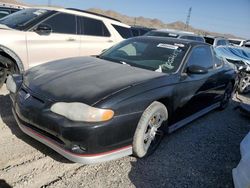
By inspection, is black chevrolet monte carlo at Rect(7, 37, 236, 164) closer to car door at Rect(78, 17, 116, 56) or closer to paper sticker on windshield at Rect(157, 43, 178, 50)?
paper sticker on windshield at Rect(157, 43, 178, 50)

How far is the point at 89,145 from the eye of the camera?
291cm

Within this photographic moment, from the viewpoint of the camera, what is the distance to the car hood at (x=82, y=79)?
3.13m

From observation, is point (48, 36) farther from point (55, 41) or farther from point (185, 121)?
point (185, 121)

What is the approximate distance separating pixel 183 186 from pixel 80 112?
4.82 ft

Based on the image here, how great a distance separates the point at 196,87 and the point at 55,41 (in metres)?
3.21

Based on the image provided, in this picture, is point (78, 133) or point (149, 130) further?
point (149, 130)

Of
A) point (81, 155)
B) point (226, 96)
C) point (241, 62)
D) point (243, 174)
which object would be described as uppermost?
point (243, 174)

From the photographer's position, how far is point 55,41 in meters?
6.13

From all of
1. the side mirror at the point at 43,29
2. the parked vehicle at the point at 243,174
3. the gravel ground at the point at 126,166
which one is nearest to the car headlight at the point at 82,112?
the gravel ground at the point at 126,166

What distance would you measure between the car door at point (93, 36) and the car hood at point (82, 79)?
254 centimetres

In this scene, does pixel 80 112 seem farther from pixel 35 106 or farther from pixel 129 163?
pixel 129 163

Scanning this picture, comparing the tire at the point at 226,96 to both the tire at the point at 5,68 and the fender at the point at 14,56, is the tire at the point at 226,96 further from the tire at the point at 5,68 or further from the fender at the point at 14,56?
the tire at the point at 5,68

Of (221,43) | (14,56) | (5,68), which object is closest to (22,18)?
(14,56)

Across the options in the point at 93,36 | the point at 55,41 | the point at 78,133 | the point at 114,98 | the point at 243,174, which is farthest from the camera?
the point at 93,36
